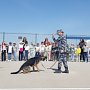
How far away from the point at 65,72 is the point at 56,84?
9.73 feet

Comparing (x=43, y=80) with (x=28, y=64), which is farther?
(x=28, y=64)

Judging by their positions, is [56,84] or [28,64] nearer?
[56,84]

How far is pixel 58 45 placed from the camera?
1370cm

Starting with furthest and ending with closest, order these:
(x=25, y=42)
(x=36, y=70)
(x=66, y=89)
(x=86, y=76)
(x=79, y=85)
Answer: (x=25, y=42) < (x=36, y=70) < (x=86, y=76) < (x=79, y=85) < (x=66, y=89)

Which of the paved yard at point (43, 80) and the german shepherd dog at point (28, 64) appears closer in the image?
the paved yard at point (43, 80)

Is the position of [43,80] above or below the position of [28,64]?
below

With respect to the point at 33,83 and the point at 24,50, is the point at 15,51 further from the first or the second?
the point at 33,83

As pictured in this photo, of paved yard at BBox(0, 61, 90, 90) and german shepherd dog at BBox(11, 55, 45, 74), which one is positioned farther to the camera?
german shepherd dog at BBox(11, 55, 45, 74)

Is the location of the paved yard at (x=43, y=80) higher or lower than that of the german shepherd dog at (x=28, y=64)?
lower

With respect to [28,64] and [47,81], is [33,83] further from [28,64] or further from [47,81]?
[28,64]

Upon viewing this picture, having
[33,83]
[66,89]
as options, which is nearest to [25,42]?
[33,83]

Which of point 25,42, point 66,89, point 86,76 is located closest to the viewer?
point 66,89

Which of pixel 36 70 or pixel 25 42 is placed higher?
pixel 25 42

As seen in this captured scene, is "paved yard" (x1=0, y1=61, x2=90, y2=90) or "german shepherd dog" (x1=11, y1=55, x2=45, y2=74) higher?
"german shepherd dog" (x1=11, y1=55, x2=45, y2=74)
